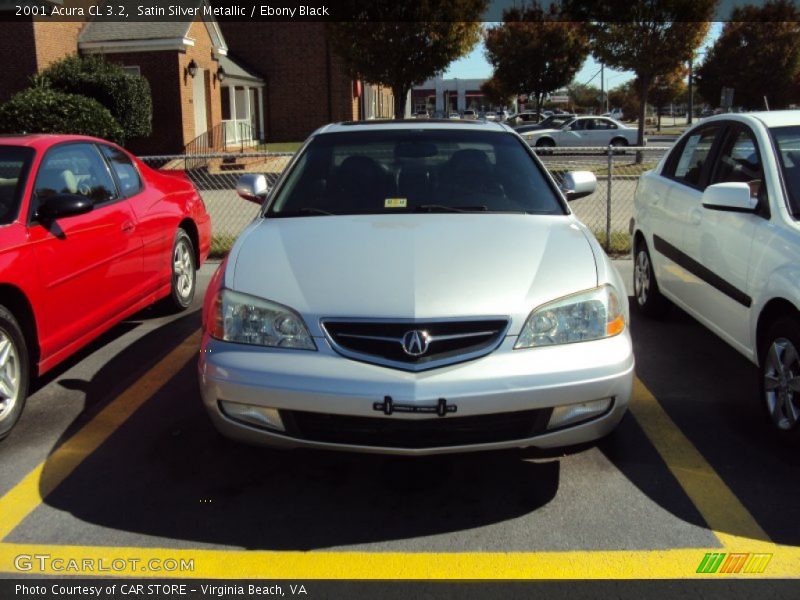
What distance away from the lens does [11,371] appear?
4.02 meters

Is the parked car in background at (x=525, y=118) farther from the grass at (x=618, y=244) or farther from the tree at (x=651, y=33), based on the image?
the grass at (x=618, y=244)

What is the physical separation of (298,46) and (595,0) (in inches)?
593

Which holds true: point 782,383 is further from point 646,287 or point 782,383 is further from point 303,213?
point 303,213

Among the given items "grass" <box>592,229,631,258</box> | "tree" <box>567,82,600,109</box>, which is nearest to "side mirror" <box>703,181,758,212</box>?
"grass" <box>592,229,631,258</box>

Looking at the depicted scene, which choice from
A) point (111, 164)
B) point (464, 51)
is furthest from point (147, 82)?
point (111, 164)

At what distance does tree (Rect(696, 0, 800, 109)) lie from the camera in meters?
38.0

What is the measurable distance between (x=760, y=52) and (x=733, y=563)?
43.7 metres

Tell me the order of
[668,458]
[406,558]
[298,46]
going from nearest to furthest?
[406,558], [668,458], [298,46]

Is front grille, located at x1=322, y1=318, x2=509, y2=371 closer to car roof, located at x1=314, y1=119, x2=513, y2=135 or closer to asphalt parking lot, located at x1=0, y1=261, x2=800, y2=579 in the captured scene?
asphalt parking lot, located at x1=0, y1=261, x2=800, y2=579

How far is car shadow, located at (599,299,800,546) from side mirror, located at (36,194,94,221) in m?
3.18

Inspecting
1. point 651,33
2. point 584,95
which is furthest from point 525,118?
point 584,95

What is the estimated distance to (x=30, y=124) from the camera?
17359 mm

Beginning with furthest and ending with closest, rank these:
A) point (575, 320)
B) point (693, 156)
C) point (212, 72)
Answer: point (212, 72)
point (693, 156)
point (575, 320)

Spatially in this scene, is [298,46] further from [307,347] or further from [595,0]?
[307,347]
